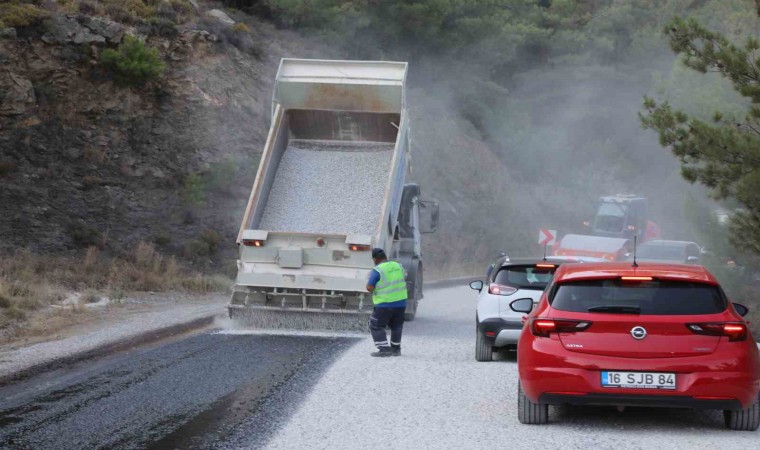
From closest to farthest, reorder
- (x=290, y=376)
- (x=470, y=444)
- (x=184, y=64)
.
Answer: (x=470, y=444), (x=290, y=376), (x=184, y=64)

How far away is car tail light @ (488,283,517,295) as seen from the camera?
1356 centimetres

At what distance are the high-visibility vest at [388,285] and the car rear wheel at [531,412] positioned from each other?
5.31 meters

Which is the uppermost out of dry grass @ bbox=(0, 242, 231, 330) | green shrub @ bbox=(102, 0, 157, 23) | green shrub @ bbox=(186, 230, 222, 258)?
green shrub @ bbox=(102, 0, 157, 23)

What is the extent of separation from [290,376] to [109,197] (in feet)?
65.0

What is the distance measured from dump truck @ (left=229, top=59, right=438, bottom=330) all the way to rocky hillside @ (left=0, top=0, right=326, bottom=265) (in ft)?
32.1

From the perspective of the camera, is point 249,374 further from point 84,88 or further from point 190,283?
point 84,88

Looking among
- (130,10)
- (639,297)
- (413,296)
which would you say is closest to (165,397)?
(639,297)

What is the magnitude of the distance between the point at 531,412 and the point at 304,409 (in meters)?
2.01

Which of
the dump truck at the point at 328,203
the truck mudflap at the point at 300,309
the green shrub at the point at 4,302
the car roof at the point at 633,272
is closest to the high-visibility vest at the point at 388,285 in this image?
the dump truck at the point at 328,203

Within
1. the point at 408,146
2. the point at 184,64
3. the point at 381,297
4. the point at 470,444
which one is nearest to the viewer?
the point at 470,444

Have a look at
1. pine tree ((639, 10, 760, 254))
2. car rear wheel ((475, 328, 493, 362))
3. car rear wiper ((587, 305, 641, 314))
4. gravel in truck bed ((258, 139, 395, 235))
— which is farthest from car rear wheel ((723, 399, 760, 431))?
gravel in truck bed ((258, 139, 395, 235))

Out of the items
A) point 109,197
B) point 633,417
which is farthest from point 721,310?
point 109,197

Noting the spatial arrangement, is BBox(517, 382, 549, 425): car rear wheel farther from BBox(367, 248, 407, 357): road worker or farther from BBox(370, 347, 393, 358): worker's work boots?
BBox(367, 248, 407, 357): road worker

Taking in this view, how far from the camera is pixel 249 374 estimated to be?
38.6ft
